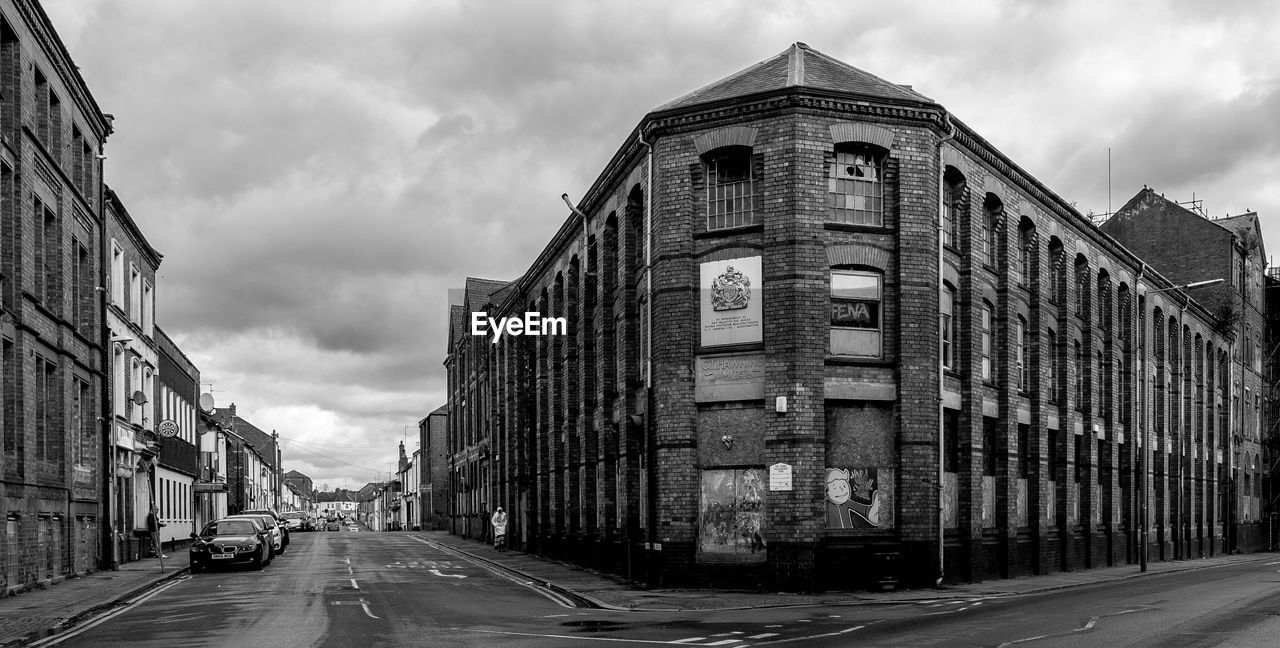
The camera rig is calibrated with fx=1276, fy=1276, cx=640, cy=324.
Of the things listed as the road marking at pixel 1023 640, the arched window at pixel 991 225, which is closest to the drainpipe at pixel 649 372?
the arched window at pixel 991 225

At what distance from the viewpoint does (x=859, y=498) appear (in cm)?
2673

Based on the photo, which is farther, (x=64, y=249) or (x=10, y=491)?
(x=64, y=249)

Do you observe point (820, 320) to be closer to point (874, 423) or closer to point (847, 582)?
point (874, 423)

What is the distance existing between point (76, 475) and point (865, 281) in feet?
66.7

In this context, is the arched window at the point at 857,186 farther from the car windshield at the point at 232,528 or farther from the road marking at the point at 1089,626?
the car windshield at the point at 232,528

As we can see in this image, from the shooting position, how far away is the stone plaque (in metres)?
27.0

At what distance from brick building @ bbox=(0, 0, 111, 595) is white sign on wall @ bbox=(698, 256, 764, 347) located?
1445 centimetres

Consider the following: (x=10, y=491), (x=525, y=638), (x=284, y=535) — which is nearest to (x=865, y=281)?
(x=525, y=638)

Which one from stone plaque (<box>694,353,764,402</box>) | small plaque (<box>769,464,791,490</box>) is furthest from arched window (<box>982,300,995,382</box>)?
small plaque (<box>769,464,791,490</box>)

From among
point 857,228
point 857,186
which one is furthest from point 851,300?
point 857,186

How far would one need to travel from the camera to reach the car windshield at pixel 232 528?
36438 mm

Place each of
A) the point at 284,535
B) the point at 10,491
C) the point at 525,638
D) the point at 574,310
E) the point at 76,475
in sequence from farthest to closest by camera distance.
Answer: the point at 284,535, the point at 574,310, the point at 76,475, the point at 10,491, the point at 525,638

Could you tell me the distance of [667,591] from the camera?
26.4 meters

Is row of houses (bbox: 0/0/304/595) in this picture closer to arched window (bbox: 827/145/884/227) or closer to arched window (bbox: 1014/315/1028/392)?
arched window (bbox: 827/145/884/227)
